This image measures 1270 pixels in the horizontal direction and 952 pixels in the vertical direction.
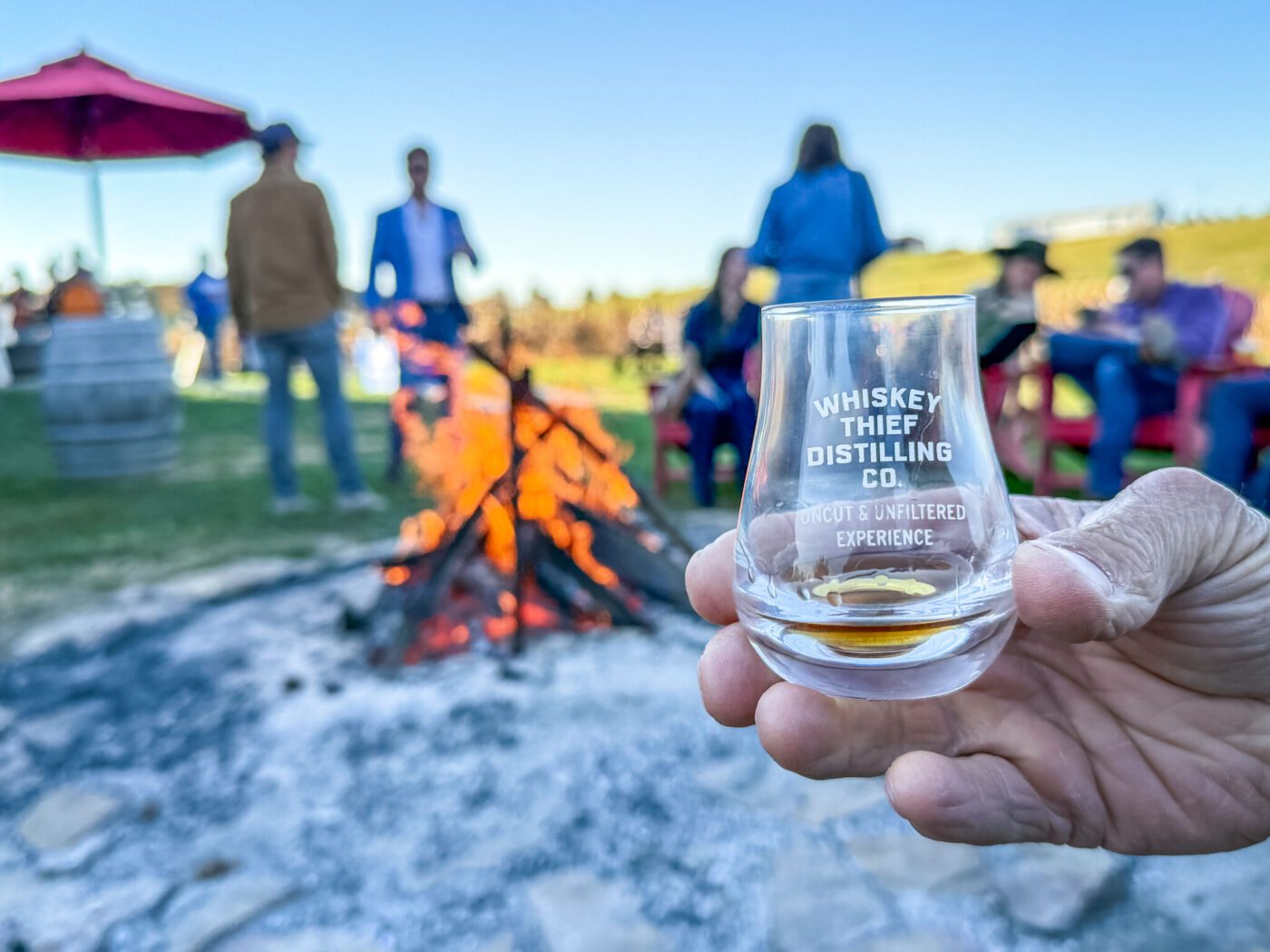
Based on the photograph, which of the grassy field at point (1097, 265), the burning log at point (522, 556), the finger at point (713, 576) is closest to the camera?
the finger at point (713, 576)

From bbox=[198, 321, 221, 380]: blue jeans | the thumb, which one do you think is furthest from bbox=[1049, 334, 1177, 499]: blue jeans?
bbox=[198, 321, 221, 380]: blue jeans

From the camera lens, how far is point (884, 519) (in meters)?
0.99

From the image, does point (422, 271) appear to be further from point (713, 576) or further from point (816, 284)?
point (713, 576)

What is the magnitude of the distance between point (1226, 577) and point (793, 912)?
1.28 m

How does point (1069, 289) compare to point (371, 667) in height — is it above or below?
above

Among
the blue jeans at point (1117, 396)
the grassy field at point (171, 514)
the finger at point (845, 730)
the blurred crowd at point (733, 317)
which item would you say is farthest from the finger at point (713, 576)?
the blue jeans at point (1117, 396)

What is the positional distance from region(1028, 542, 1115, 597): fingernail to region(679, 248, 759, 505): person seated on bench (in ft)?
14.8

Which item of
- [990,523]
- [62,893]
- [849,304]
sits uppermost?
[849,304]

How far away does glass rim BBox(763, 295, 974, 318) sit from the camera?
3.00 ft

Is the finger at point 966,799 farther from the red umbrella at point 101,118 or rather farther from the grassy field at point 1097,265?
the grassy field at point 1097,265

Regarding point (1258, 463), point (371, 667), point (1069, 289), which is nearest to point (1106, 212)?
point (1069, 289)

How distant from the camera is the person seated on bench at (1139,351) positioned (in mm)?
5090

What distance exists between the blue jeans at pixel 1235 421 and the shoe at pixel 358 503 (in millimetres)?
4742

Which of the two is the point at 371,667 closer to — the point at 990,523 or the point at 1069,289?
the point at 990,523
